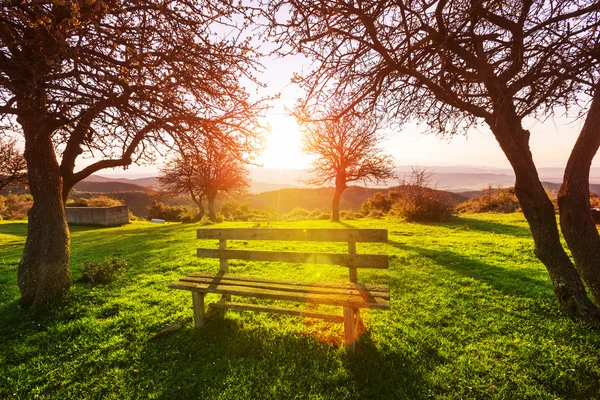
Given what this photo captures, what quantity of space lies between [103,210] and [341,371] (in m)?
26.9

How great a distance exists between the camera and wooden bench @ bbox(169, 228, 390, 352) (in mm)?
3775

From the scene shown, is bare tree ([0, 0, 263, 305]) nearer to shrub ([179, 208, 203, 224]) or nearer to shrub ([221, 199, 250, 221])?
shrub ([179, 208, 203, 224])

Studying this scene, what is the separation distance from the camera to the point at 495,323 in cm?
460

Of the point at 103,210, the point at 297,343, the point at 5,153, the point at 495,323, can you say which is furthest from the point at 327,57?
the point at 103,210

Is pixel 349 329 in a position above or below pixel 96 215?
below

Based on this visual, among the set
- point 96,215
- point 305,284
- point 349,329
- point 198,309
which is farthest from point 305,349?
point 96,215

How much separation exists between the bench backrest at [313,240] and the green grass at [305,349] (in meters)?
1.16

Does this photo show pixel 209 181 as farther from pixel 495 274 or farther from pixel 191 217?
pixel 495 274

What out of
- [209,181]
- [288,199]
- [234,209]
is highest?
[209,181]

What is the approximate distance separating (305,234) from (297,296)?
954mm

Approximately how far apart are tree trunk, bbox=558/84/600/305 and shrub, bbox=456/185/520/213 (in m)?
23.6

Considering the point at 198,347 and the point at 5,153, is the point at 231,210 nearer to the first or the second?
the point at 5,153

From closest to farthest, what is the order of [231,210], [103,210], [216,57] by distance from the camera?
1. [216,57]
2. [103,210]
3. [231,210]

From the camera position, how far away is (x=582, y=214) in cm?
407
